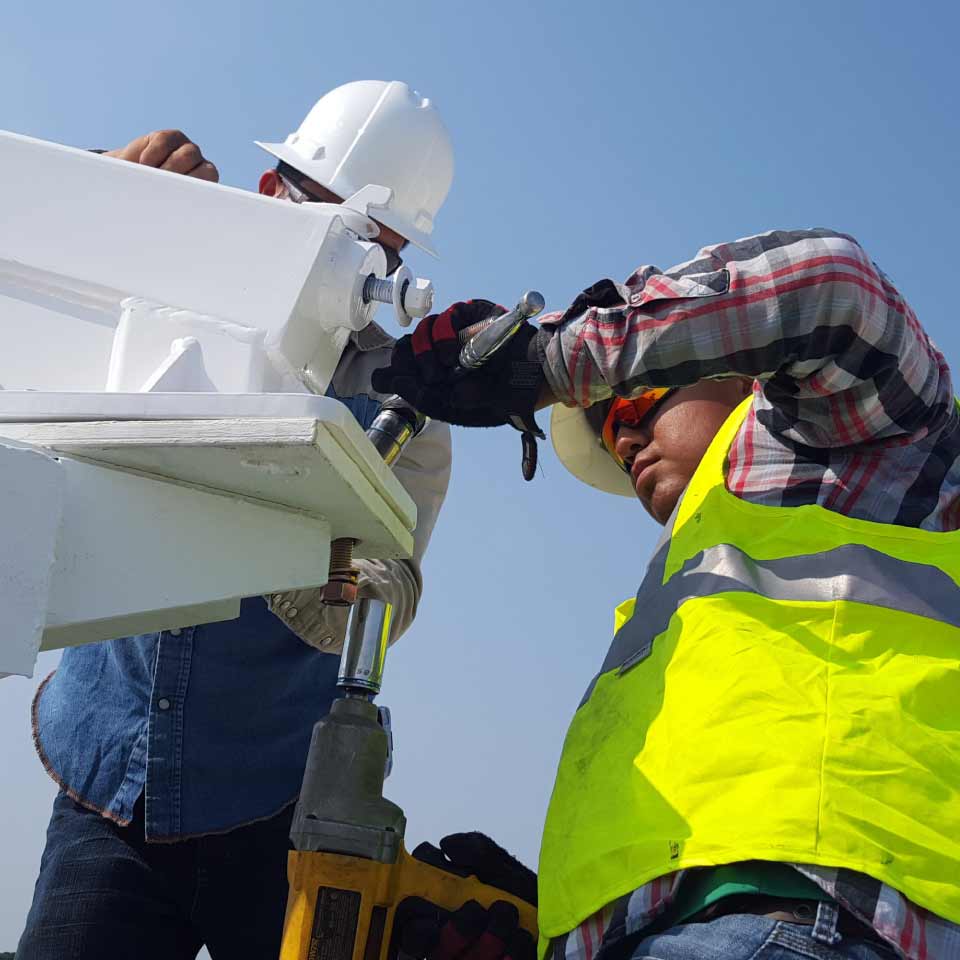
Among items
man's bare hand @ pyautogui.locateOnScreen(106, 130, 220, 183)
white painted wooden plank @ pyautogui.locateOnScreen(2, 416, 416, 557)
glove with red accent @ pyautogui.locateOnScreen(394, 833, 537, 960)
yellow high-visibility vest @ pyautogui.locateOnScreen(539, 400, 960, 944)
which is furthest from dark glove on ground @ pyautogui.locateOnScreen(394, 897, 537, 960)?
man's bare hand @ pyautogui.locateOnScreen(106, 130, 220, 183)

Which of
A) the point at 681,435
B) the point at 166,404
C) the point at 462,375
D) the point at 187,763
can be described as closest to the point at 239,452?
the point at 166,404

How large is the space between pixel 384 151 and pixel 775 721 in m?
2.09

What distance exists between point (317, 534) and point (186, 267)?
15.7 inches

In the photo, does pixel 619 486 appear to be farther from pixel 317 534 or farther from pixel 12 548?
pixel 12 548

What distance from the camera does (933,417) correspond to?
5.28 ft

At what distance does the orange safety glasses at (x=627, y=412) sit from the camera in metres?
2.14

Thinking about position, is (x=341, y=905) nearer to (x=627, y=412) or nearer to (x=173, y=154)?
(x=627, y=412)

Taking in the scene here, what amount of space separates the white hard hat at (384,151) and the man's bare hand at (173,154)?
0.83m

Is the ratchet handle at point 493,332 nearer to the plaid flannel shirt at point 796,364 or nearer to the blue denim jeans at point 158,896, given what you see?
the plaid flannel shirt at point 796,364

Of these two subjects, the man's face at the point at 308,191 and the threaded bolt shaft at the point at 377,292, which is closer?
the threaded bolt shaft at the point at 377,292

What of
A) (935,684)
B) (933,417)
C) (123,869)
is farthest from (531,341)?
(123,869)

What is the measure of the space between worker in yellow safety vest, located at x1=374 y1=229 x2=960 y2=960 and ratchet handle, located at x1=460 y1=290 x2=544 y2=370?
0.02m

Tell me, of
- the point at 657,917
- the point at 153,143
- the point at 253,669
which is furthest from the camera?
the point at 253,669

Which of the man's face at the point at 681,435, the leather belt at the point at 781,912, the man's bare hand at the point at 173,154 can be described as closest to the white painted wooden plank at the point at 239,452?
the leather belt at the point at 781,912
